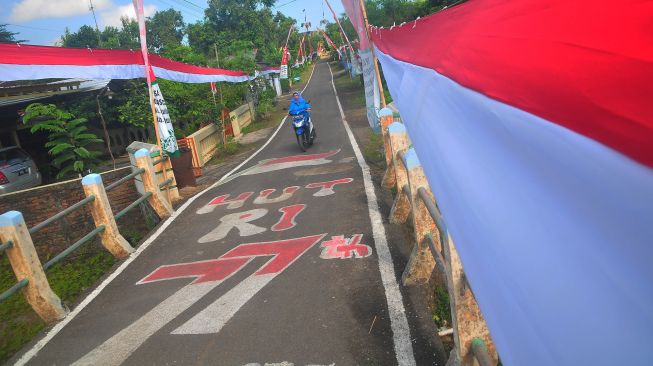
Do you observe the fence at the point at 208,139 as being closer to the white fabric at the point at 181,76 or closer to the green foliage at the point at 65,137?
the white fabric at the point at 181,76

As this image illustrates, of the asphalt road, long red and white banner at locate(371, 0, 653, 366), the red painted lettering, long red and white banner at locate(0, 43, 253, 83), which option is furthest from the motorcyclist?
long red and white banner at locate(371, 0, 653, 366)

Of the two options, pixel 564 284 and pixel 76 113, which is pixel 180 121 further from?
pixel 564 284

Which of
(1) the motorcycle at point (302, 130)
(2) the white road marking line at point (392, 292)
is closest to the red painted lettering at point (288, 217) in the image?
(2) the white road marking line at point (392, 292)

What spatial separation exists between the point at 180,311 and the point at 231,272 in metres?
0.89

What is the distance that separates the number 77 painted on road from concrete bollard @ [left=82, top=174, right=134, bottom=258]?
109 cm

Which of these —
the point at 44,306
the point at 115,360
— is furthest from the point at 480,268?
the point at 44,306

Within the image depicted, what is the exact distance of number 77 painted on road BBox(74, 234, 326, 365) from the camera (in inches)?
163

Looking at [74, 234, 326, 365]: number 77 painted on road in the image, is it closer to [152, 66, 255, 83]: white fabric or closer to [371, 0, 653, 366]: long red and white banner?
[371, 0, 653, 366]: long red and white banner

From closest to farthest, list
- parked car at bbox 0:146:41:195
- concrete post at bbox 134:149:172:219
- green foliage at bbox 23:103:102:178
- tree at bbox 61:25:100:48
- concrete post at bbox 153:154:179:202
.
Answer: concrete post at bbox 134:149:172:219 → concrete post at bbox 153:154:179:202 → green foliage at bbox 23:103:102:178 → parked car at bbox 0:146:41:195 → tree at bbox 61:25:100:48

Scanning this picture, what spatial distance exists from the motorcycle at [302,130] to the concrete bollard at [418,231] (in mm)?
8747

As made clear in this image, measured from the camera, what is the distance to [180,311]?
4602 millimetres

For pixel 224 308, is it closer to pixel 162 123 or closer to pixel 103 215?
pixel 103 215

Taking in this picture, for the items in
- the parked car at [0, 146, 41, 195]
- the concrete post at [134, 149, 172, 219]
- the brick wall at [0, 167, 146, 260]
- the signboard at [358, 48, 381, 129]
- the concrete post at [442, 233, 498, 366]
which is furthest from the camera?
the parked car at [0, 146, 41, 195]

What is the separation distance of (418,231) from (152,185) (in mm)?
5336
